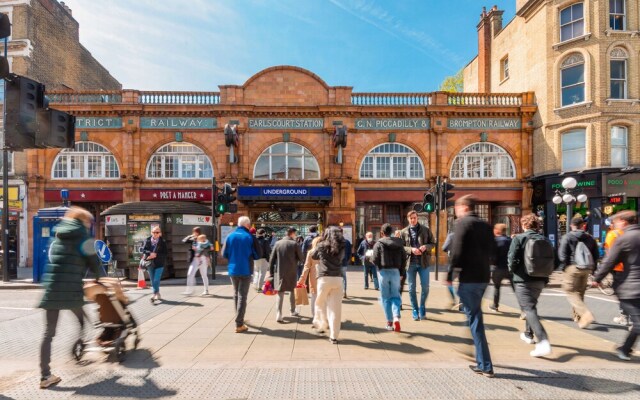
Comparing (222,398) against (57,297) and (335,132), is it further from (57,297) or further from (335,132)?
(335,132)

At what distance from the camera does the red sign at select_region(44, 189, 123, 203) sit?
19.1 metres

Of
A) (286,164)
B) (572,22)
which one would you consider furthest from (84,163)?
(572,22)

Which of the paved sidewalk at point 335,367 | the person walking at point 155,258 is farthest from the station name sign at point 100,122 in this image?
the paved sidewalk at point 335,367

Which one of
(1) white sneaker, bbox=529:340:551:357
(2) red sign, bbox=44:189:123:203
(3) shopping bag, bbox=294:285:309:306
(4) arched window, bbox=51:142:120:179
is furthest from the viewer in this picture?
(4) arched window, bbox=51:142:120:179

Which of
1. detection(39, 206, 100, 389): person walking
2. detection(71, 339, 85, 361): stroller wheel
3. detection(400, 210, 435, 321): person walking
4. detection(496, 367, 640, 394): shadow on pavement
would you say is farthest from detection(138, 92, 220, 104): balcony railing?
detection(496, 367, 640, 394): shadow on pavement

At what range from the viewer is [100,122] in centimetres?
1952

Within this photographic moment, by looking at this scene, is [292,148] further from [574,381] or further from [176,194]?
[574,381]

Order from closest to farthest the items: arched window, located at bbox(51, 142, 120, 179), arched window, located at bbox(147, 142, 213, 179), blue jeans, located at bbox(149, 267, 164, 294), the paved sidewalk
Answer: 1. the paved sidewalk
2. blue jeans, located at bbox(149, 267, 164, 294)
3. arched window, located at bbox(51, 142, 120, 179)
4. arched window, located at bbox(147, 142, 213, 179)

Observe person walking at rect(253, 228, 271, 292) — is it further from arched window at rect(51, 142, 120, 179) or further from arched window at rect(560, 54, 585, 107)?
arched window at rect(560, 54, 585, 107)

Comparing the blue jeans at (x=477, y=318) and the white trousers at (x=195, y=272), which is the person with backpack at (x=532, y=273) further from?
the white trousers at (x=195, y=272)

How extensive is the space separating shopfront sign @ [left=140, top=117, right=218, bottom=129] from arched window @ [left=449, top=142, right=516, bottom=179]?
12.7m

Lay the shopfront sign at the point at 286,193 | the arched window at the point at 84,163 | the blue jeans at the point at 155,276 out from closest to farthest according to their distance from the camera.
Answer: the blue jeans at the point at 155,276 < the shopfront sign at the point at 286,193 < the arched window at the point at 84,163

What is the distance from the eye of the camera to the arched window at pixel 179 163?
778 inches

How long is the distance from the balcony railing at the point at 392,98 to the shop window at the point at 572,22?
6795 mm
